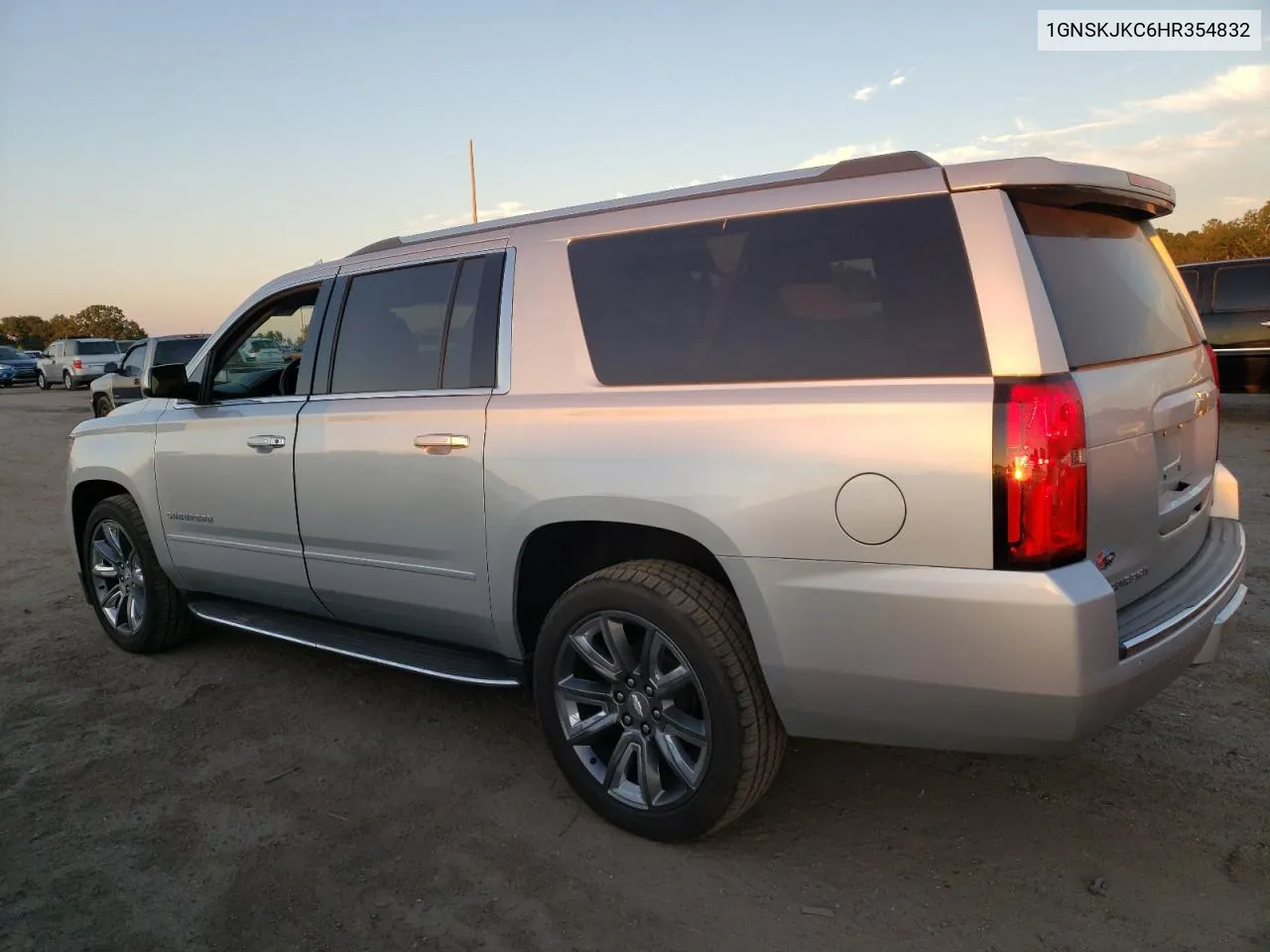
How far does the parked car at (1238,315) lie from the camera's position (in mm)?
11602

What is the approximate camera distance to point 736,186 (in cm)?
285

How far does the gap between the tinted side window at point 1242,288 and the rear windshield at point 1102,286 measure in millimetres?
10633

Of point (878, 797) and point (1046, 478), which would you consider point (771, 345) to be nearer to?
point (1046, 478)

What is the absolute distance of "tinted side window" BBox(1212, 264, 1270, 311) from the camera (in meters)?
11.6

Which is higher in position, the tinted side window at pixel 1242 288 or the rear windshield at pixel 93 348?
the rear windshield at pixel 93 348

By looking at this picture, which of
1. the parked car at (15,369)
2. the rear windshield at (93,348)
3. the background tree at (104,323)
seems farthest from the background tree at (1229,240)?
the background tree at (104,323)

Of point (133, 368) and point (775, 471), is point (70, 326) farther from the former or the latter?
point (775, 471)

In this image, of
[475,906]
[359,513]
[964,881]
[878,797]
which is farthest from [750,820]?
[359,513]

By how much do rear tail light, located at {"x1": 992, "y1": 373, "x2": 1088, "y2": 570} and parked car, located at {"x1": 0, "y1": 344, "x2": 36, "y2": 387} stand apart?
1716 inches

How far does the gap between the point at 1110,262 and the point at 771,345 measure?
1.03 metres

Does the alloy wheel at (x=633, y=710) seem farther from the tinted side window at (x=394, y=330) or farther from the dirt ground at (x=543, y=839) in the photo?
the tinted side window at (x=394, y=330)

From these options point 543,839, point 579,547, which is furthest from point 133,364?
point 543,839

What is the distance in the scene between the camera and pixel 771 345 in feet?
8.61

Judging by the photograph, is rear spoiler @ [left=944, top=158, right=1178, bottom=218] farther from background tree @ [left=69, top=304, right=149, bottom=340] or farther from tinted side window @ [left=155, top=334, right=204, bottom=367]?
background tree @ [left=69, top=304, right=149, bottom=340]
